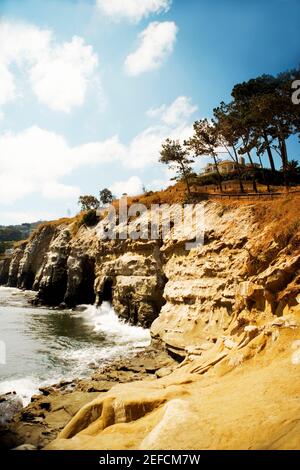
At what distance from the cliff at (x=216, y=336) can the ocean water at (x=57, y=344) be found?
3694 millimetres

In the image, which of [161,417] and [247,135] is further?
[247,135]

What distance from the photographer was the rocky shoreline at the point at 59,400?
1453cm

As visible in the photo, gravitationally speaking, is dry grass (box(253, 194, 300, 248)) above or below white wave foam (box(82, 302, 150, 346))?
above

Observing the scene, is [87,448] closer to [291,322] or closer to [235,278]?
[291,322]

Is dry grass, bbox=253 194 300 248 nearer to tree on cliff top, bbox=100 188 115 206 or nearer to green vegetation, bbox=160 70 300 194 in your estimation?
green vegetation, bbox=160 70 300 194

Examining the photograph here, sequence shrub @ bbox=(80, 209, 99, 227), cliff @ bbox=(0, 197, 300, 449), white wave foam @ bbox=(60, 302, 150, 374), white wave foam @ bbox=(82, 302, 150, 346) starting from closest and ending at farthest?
cliff @ bbox=(0, 197, 300, 449), white wave foam @ bbox=(60, 302, 150, 374), white wave foam @ bbox=(82, 302, 150, 346), shrub @ bbox=(80, 209, 99, 227)

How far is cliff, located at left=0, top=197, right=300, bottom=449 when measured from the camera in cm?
827

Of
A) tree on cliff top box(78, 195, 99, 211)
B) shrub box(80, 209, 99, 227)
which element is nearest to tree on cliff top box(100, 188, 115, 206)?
tree on cliff top box(78, 195, 99, 211)

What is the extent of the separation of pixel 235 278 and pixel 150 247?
1610 cm

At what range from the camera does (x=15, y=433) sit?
1484cm

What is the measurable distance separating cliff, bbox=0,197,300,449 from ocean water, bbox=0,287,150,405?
145 inches

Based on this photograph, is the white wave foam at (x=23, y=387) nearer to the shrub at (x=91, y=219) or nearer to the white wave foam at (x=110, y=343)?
the white wave foam at (x=110, y=343)

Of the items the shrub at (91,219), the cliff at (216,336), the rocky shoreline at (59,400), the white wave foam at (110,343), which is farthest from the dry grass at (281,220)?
the shrub at (91,219)
